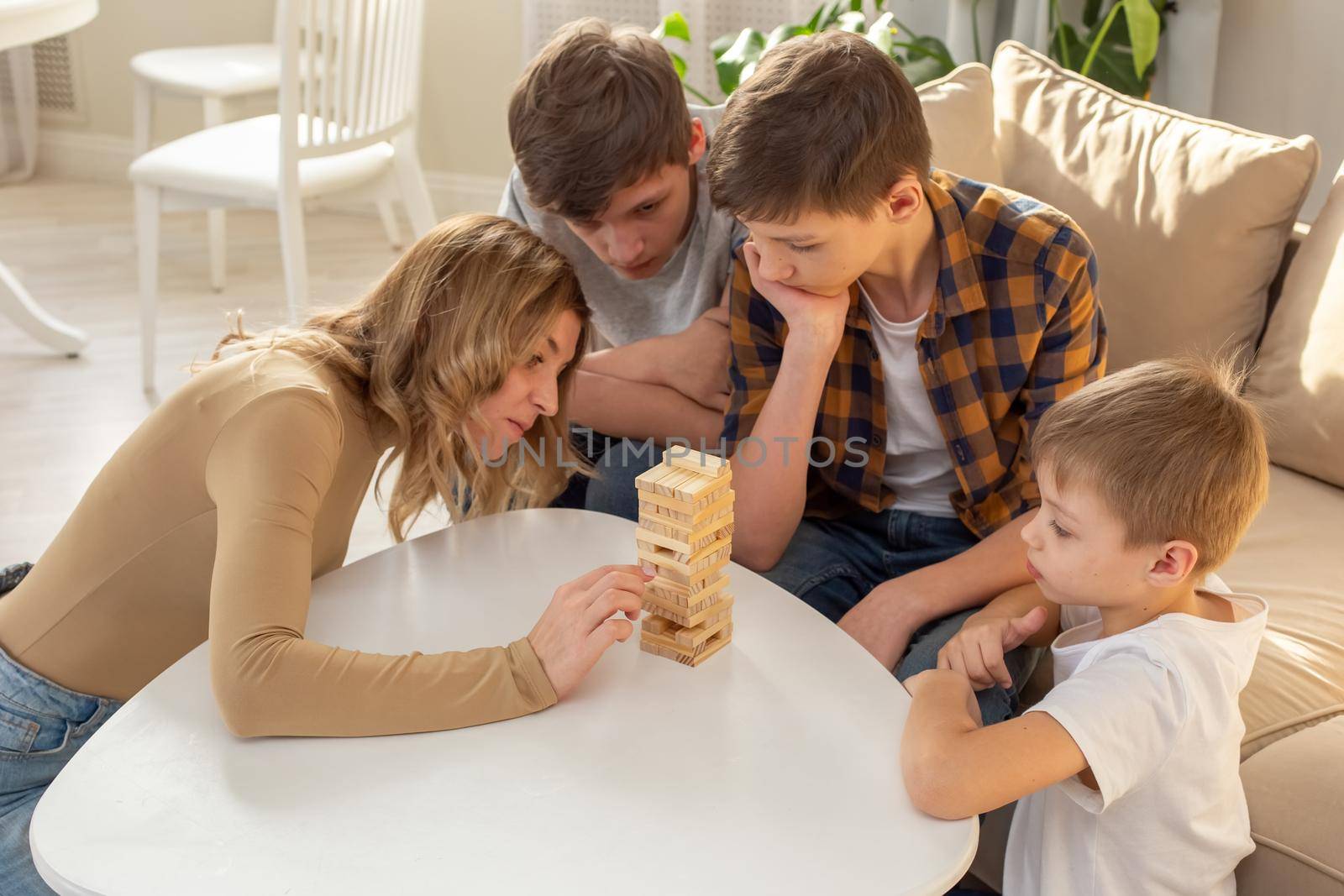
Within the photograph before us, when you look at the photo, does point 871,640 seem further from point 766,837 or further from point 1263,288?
point 1263,288

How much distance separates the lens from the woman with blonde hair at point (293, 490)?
1.12 metres

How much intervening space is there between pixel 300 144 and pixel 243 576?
201 centimetres

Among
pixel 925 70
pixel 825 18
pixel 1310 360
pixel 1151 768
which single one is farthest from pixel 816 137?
pixel 825 18

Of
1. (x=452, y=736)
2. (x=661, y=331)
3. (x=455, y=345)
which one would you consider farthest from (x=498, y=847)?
(x=661, y=331)

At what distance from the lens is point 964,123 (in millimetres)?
1965

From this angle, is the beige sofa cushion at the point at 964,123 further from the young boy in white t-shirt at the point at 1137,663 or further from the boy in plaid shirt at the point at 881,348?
the young boy in white t-shirt at the point at 1137,663

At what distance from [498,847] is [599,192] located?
0.86 metres

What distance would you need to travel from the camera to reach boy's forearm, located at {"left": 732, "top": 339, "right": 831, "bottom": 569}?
1457mm

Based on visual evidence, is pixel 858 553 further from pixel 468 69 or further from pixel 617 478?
pixel 468 69

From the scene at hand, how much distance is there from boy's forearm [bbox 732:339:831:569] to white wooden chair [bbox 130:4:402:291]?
2293 mm

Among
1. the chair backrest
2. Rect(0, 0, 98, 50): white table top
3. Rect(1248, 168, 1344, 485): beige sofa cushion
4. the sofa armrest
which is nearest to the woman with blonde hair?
the sofa armrest

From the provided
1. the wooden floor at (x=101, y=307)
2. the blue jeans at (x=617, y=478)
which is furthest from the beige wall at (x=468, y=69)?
the blue jeans at (x=617, y=478)

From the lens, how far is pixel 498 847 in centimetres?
94

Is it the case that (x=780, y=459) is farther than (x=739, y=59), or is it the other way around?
(x=739, y=59)
